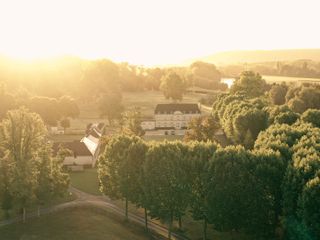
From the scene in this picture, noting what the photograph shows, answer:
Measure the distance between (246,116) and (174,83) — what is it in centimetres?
6926

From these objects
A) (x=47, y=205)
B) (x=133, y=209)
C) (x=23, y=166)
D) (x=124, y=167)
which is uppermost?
(x=23, y=166)

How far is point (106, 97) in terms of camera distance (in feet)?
419

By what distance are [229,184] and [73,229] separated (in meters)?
20.7

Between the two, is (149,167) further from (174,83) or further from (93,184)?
(174,83)

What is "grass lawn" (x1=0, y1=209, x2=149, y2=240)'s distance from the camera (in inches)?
2047

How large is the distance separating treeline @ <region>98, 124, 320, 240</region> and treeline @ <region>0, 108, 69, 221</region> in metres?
9.64

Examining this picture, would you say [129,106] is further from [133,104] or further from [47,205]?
[47,205]

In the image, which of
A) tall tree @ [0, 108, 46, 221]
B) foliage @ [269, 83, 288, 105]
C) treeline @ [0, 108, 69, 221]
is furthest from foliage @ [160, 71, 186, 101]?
tall tree @ [0, 108, 46, 221]

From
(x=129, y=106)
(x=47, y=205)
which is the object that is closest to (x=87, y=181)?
(x=47, y=205)

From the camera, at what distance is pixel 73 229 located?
177 feet

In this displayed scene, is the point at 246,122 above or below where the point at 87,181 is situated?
above

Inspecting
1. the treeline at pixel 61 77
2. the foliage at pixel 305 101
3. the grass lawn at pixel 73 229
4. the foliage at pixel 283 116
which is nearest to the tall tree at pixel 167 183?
the grass lawn at pixel 73 229

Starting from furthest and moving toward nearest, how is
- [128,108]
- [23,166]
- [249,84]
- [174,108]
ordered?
[128,108] → [249,84] → [174,108] → [23,166]

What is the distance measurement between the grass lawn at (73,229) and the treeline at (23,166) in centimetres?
293
